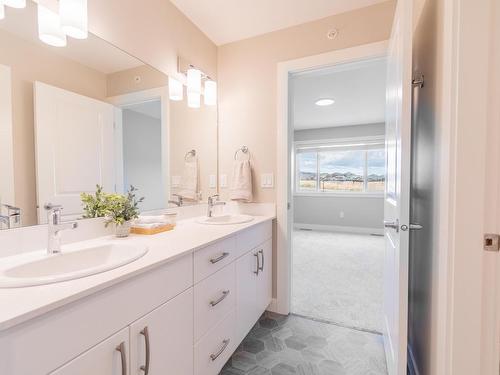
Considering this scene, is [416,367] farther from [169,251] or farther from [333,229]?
[333,229]

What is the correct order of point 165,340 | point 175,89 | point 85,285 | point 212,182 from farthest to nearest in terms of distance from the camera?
1. point 212,182
2. point 175,89
3. point 165,340
4. point 85,285

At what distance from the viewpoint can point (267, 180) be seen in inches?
81.0

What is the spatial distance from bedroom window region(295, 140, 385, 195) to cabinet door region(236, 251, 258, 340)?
172 inches

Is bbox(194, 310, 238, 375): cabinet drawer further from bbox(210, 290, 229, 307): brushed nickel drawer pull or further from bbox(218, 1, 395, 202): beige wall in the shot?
bbox(218, 1, 395, 202): beige wall

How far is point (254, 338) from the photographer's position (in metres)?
1.72

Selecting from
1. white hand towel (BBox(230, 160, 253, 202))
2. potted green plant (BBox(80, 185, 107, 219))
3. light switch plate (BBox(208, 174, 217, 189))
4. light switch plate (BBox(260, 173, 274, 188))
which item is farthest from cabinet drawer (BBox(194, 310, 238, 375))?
light switch plate (BBox(208, 174, 217, 189))

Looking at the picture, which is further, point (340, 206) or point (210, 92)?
point (340, 206)

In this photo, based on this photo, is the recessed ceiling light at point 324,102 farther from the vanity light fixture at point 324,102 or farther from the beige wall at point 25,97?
the beige wall at point 25,97

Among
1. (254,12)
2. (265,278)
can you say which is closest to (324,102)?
(254,12)

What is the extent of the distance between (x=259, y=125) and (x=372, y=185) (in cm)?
409

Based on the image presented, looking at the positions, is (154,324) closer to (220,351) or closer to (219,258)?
(219,258)

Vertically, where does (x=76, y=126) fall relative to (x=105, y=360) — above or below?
above

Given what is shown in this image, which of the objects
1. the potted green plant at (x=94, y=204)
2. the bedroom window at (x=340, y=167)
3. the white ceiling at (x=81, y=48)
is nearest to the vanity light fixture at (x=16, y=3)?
the white ceiling at (x=81, y=48)

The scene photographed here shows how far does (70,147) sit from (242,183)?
3.89 ft
